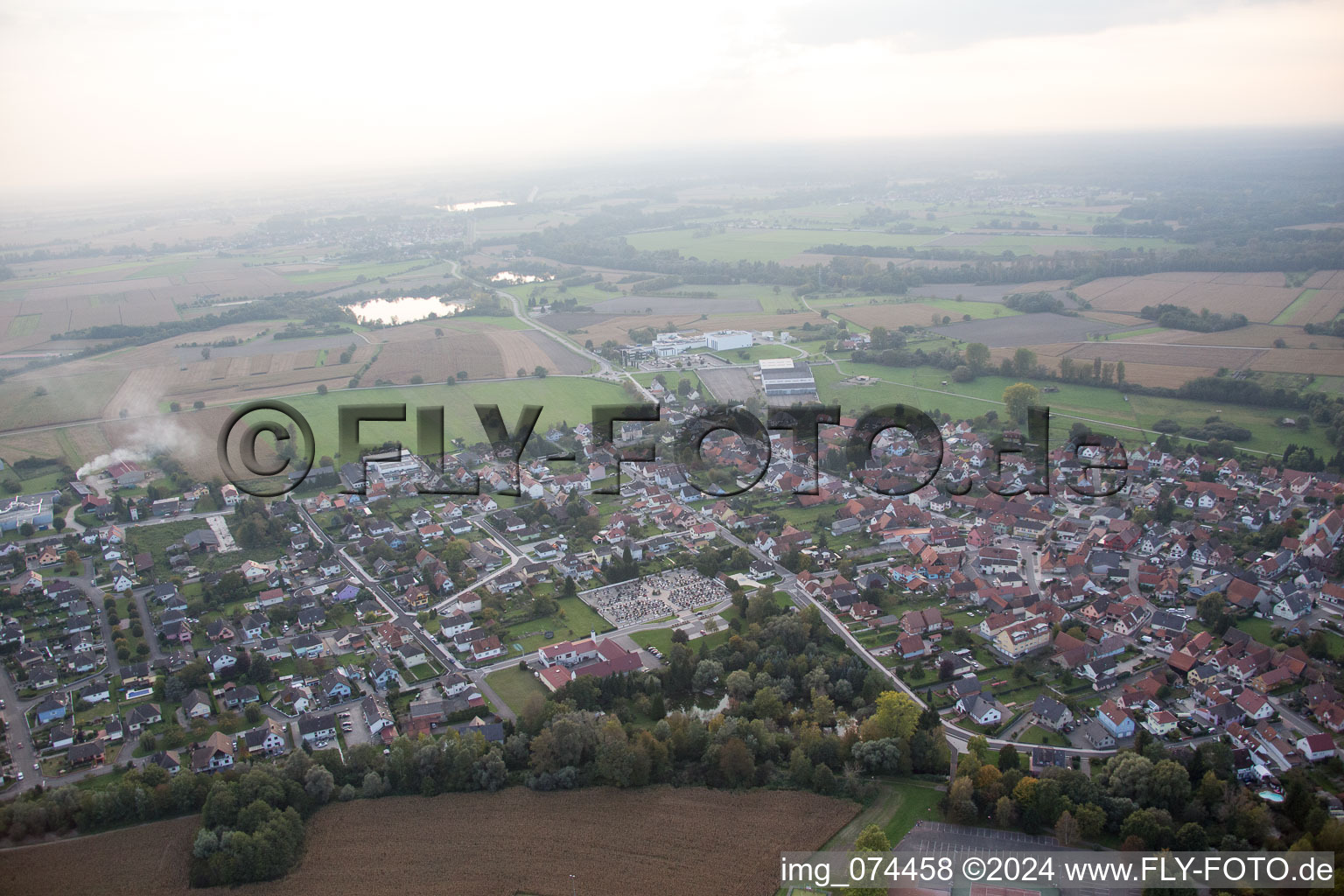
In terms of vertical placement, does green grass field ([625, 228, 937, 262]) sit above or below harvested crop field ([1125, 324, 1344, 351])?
above

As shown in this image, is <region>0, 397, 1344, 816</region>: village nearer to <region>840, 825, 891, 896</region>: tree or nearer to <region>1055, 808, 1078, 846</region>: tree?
<region>1055, 808, 1078, 846</region>: tree

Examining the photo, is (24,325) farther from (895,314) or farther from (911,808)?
(911,808)

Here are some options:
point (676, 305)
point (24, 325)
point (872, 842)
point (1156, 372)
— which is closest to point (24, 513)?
point (24, 325)

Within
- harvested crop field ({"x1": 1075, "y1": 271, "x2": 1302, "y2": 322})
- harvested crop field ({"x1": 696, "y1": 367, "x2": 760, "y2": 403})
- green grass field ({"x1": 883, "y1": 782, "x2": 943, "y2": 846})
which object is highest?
harvested crop field ({"x1": 1075, "y1": 271, "x2": 1302, "y2": 322})

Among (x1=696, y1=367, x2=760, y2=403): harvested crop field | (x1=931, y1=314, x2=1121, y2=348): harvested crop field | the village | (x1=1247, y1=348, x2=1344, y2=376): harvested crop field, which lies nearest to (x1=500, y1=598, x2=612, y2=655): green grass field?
the village

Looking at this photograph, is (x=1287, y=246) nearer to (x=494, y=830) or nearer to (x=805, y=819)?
(x=805, y=819)

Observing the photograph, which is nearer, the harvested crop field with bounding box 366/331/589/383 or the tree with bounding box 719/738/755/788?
the tree with bounding box 719/738/755/788
